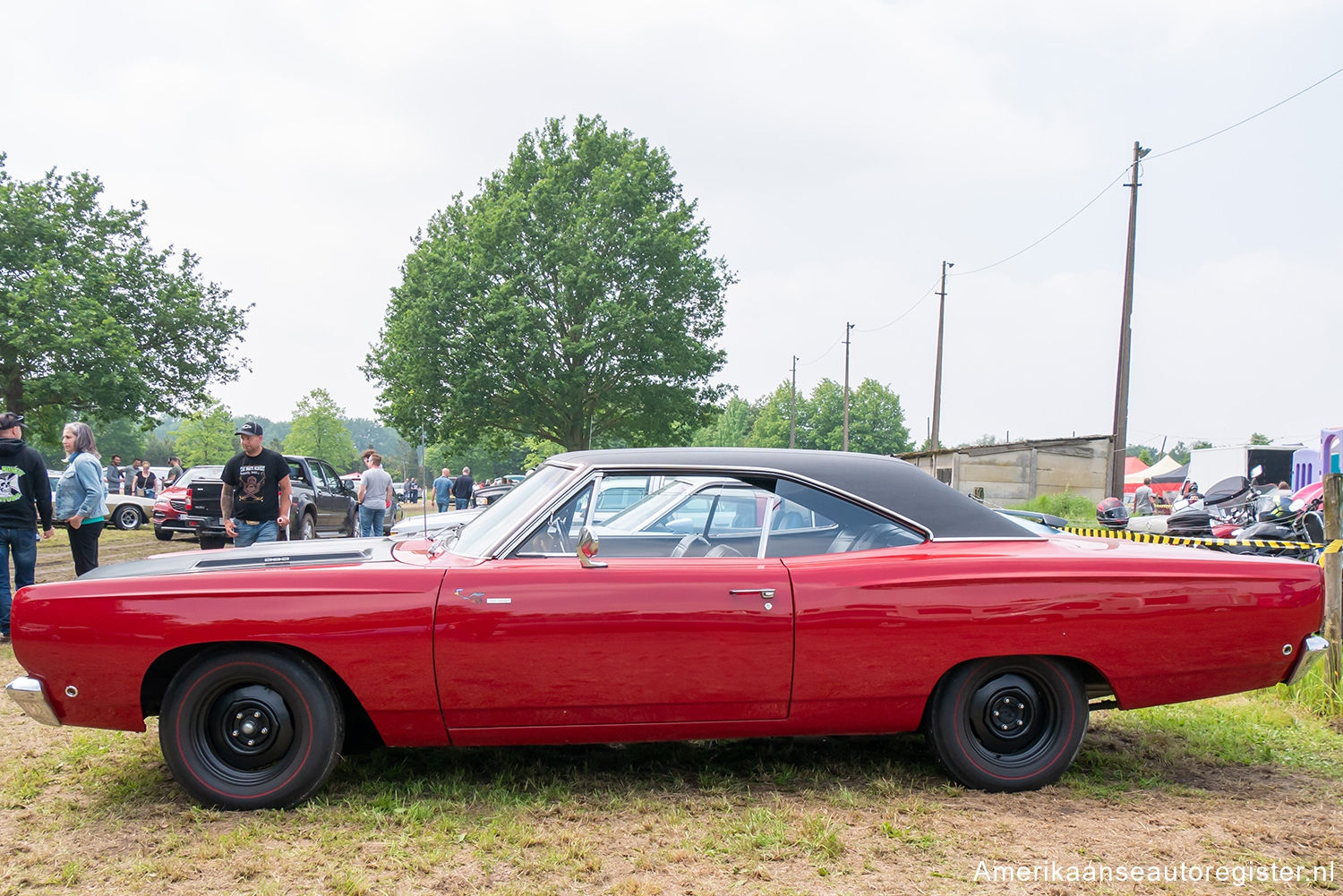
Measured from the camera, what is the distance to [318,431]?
7575cm

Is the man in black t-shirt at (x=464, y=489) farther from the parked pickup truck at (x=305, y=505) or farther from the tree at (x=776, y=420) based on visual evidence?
the tree at (x=776, y=420)

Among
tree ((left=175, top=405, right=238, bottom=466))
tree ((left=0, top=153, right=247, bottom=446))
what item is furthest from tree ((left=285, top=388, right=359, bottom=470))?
tree ((left=0, top=153, right=247, bottom=446))

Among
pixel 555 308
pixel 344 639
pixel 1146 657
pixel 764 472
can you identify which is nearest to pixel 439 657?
pixel 344 639

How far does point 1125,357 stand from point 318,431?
6854cm

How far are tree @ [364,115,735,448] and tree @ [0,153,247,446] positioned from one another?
20.7 feet

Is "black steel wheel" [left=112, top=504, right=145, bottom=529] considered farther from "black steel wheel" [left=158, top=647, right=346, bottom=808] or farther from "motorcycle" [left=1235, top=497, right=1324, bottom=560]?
"motorcycle" [left=1235, top=497, right=1324, bottom=560]

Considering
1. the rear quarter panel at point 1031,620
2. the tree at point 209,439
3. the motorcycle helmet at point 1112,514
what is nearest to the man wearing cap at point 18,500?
the rear quarter panel at point 1031,620

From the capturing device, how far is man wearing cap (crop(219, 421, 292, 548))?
24.1 feet

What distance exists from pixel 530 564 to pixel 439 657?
0.48m

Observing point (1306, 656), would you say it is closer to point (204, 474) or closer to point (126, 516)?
point (204, 474)

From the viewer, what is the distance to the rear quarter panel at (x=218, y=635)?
131 inches

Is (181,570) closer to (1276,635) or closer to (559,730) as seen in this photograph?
(559,730)

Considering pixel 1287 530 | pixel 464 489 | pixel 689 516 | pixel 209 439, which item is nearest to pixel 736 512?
pixel 689 516

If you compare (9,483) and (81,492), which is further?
(81,492)
